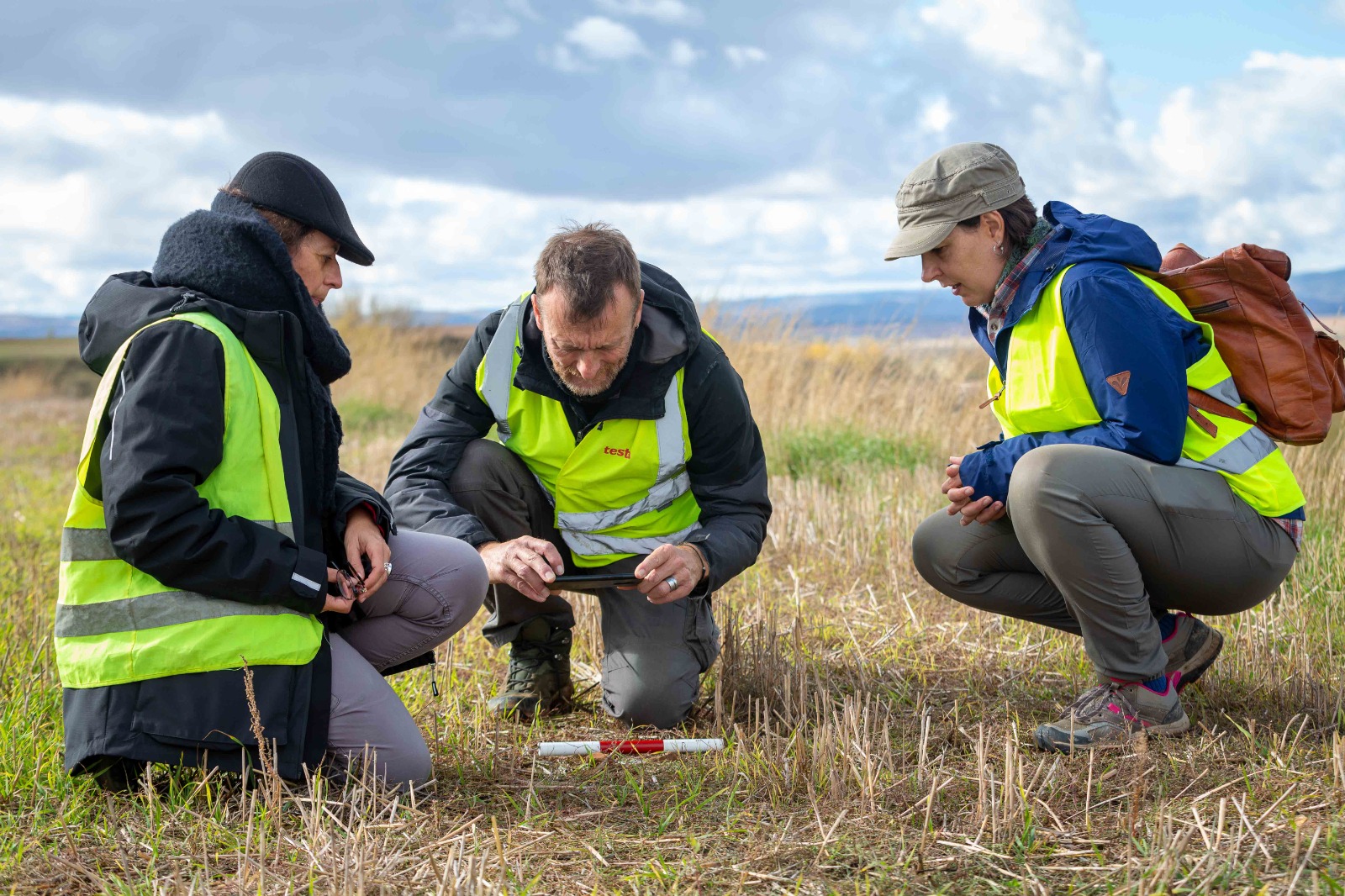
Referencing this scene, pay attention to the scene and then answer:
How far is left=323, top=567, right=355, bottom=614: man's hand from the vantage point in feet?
9.98

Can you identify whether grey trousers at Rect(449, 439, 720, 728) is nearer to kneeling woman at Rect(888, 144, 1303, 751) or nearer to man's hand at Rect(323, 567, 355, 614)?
man's hand at Rect(323, 567, 355, 614)

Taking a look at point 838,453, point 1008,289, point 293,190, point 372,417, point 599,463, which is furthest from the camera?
point 372,417

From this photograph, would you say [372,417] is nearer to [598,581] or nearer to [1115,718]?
[598,581]

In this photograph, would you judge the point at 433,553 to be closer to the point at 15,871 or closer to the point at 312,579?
the point at 312,579

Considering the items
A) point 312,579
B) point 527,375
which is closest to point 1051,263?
point 527,375

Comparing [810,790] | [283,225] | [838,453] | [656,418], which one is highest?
[283,225]

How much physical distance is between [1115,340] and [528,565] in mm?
1909

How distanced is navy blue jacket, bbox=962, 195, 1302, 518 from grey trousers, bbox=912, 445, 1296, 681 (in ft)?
0.30

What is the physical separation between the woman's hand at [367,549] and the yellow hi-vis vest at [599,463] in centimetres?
74

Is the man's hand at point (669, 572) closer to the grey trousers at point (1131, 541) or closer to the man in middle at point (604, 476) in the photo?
the man in middle at point (604, 476)

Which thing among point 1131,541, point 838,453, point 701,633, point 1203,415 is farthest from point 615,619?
point 838,453

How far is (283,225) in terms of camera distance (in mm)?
3143

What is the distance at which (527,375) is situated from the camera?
389 cm

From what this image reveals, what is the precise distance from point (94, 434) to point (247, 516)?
0.42 meters
